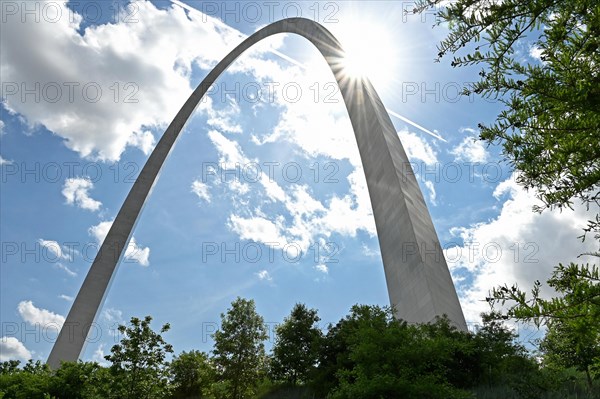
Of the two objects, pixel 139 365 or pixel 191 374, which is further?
pixel 191 374

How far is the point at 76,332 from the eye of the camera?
28.4 meters

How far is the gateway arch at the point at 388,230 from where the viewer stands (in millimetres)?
14273

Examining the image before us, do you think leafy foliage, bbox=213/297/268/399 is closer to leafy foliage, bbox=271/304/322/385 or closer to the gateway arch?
leafy foliage, bbox=271/304/322/385

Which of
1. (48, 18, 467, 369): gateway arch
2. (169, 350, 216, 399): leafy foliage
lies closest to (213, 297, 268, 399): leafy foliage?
(169, 350, 216, 399): leafy foliage

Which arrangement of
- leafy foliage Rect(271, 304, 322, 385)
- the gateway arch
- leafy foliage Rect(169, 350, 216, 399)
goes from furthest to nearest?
leafy foliage Rect(169, 350, 216, 399), leafy foliage Rect(271, 304, 322, 385), the gateway arch

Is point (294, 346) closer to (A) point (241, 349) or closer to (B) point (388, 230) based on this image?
(A) point (241, 349)

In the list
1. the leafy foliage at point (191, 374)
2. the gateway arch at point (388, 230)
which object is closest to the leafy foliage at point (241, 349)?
the leafy foliage at point (191, 374)

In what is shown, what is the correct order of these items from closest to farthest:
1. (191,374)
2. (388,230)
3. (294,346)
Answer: (388,230), (294,346), (191,374)

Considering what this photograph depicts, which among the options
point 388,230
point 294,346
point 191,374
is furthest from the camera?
point 191,374

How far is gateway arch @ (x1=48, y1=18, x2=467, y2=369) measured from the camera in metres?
14.3

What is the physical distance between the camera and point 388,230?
16500mm

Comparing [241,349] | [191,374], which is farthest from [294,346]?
[191,374]

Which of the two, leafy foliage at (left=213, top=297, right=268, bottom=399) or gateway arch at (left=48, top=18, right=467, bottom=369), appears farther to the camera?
leafy foliage at (left=213, top=297, right=268, bottom=399)

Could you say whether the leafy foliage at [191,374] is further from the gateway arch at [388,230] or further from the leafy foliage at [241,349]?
the gateway arch at [388,230]
